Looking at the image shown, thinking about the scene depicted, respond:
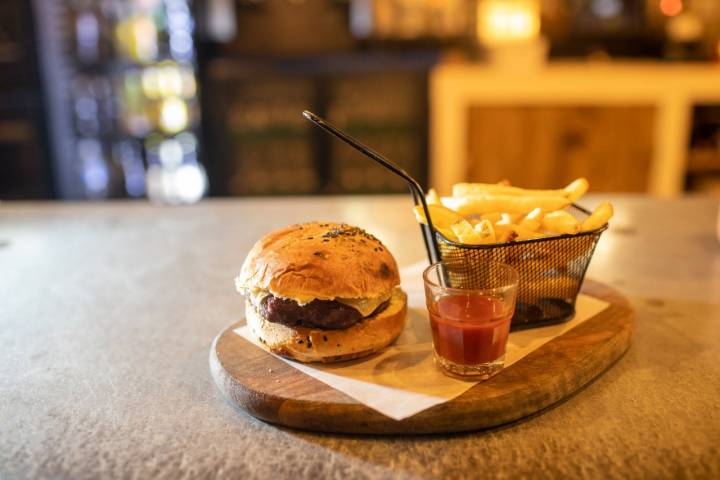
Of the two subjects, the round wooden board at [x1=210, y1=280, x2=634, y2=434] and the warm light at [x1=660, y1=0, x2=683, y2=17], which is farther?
the warm light at [x1=660, y1=0, x2=683, y2=17]

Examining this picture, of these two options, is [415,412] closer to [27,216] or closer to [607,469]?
[607,469]

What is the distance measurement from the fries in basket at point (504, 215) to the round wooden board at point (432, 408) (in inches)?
7.5

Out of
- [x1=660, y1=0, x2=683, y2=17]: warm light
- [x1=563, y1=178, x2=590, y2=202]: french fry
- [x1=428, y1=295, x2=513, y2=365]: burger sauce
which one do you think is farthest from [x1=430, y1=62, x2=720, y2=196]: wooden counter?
[x1=428, y1=295, x2=513, y2=365]: burger sauce

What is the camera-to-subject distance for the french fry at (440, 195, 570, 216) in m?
1.12

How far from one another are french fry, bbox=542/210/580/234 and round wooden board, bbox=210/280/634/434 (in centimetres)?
18

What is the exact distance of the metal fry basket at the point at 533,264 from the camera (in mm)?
1024

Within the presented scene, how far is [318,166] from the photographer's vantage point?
15.5ft

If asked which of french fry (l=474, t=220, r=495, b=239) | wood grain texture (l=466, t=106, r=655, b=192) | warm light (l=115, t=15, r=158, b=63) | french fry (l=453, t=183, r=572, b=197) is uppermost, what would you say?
warm light (l=115, t=15, r=158, b=63)

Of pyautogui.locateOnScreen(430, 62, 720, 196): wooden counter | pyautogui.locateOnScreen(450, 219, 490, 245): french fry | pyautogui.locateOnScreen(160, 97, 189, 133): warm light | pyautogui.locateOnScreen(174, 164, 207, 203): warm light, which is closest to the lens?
pyautogui.locateOnScreen(450, 219, 490, 245): french fry

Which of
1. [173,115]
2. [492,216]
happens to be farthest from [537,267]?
[173,115]

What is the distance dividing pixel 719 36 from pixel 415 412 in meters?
5.03

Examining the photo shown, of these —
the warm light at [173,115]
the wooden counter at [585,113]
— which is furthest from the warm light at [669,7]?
the warm light at [173,115]

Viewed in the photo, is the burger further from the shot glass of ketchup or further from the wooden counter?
the wooden counter

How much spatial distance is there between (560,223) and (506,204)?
11 centimetres
